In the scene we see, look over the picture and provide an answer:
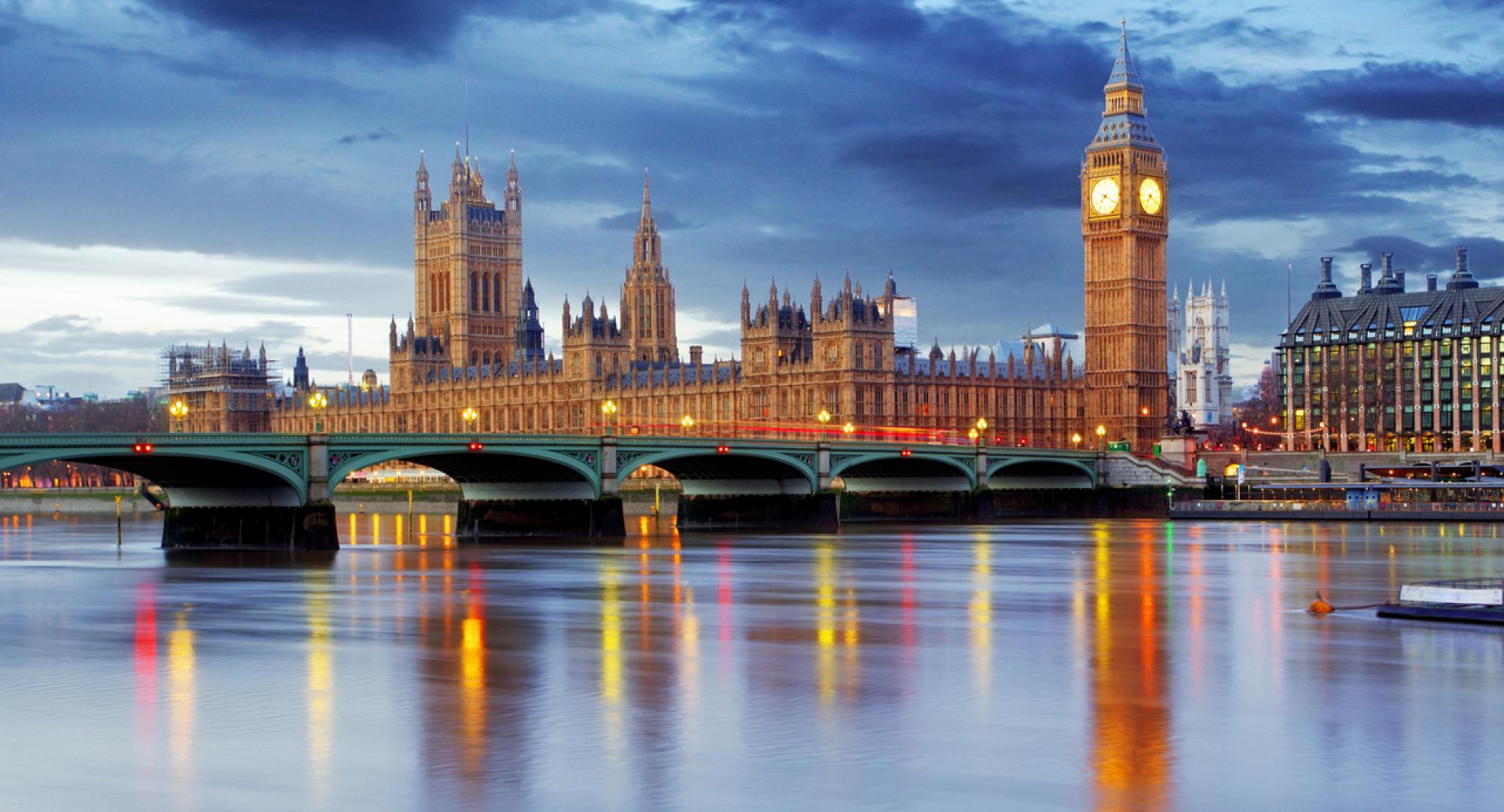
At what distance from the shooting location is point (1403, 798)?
19453mm

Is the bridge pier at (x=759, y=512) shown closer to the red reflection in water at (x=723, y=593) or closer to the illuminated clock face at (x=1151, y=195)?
the red reflection in water at (x=723, y=593)

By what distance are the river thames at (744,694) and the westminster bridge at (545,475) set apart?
12.6 m

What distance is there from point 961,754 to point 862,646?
11.2m

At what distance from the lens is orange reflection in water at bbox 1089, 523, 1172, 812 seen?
66.1ft

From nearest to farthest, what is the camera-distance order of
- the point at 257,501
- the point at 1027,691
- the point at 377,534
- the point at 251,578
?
the point at 1027,691 < the point at 251,578 < the point at 257,501 < the point at 377,534

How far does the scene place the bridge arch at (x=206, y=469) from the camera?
6069cm

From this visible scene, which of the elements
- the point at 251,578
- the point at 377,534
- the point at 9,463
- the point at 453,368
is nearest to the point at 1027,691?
the point at 251,578

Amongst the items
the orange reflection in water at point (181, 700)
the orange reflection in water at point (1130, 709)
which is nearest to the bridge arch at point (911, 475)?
the orange reflection in water at point (1130, 709)

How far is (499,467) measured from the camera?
78.8 metres

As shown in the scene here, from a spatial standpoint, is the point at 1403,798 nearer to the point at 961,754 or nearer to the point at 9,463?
the point at 961,754

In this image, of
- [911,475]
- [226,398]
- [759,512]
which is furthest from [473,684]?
[226,398]

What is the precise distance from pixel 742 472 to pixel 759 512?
85.6 inches

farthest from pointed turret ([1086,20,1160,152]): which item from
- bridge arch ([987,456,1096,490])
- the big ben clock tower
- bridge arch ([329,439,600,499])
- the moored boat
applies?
the moored boat

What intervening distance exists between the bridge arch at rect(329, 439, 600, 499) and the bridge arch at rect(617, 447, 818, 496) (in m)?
4.22
